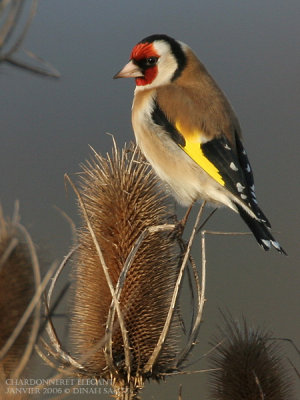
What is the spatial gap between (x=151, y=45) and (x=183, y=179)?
0.78 m

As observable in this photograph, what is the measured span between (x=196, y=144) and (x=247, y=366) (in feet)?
3.33

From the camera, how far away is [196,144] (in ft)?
9.27

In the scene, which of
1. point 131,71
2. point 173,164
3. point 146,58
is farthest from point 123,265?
point 146,58

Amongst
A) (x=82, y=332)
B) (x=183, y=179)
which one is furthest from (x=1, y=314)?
(x=183, y=179)

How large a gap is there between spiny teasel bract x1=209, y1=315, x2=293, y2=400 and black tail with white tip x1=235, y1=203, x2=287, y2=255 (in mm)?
358

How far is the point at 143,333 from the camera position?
2.45m

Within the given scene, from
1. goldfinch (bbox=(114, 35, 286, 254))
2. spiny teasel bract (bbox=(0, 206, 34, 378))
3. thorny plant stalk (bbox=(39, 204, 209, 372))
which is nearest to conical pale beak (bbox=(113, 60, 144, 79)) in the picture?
goldfinch (bbox=(114, 35, 286, 254))

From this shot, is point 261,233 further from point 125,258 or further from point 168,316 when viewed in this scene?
point 168,316

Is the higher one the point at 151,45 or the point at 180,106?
the point at 151,45

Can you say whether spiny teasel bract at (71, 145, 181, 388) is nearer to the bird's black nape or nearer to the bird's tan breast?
the bird's tan breast

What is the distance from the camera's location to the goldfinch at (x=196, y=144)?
2775 millimetres

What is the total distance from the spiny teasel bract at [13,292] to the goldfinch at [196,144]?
114 cm

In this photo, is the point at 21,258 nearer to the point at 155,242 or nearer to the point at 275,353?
the point at 155,242

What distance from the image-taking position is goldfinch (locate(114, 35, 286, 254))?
9.11 feet
